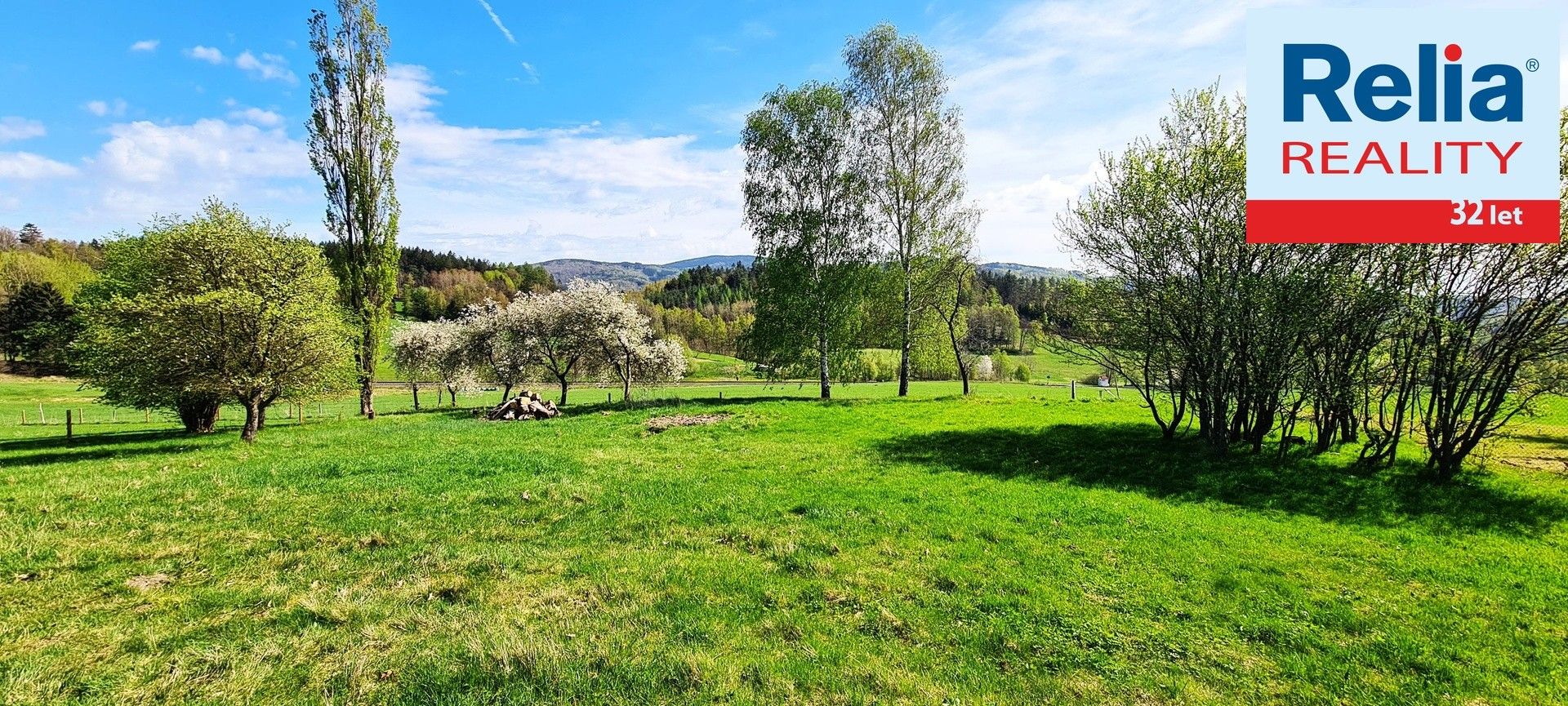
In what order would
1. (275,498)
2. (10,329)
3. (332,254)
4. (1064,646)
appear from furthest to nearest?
(10,329)
(332,254)
(275,498)
(1064,646)

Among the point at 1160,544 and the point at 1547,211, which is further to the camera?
the point at 1547,211

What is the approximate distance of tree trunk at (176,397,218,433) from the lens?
2286 cm

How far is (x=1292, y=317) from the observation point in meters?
13.2

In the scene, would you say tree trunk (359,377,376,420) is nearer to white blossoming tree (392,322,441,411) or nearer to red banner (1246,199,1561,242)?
white blossoming tree (392,322,441,411)

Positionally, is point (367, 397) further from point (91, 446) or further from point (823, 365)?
point (823, 365)

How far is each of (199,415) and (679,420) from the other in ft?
65.2

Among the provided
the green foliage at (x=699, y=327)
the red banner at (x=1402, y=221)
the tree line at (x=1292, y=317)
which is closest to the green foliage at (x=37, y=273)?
the green foliage at (x=699, y=327)

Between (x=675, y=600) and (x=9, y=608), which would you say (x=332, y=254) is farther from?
(x=675, y=600)

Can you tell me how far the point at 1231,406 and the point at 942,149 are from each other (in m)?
18.4

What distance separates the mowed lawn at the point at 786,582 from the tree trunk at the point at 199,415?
8.55 m

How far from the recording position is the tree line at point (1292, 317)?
11.8 m

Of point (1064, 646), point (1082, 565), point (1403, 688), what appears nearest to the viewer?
point (1403, 688)

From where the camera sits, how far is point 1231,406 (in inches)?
679

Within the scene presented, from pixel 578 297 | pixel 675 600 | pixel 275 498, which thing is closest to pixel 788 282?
pixel 578 297
